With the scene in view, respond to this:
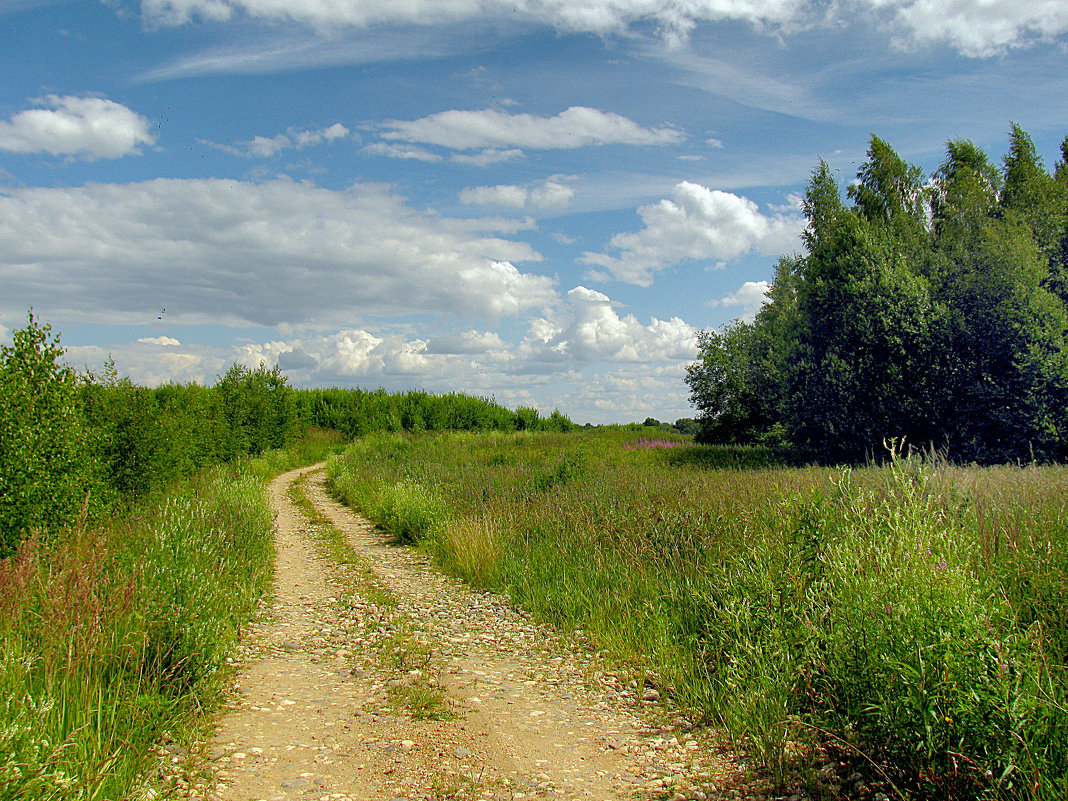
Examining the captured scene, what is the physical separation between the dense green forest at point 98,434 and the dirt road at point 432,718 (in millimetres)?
2194

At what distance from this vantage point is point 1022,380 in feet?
56.3

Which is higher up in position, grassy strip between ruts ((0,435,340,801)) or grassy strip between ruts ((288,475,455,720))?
grassy strip between ruts ((0,435,340,801))

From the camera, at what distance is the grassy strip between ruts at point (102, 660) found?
10.3 feet

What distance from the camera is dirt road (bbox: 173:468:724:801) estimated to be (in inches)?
142

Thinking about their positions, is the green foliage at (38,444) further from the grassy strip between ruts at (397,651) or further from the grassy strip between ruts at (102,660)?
the grassy strip between ruts at (397,651)

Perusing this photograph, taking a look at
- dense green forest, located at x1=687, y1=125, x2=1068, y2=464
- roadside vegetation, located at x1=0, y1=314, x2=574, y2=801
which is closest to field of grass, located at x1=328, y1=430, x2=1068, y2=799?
roadside vegetation, located at x1=0, y1=314, x2=574, y2=801

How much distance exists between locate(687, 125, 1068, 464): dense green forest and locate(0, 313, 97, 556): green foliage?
53.2 feet

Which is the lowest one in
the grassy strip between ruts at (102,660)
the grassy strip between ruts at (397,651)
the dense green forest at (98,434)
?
the grassy strip between ruts at (397,651)

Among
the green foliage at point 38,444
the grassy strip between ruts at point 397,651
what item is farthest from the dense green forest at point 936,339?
the green foliage at point 38,444

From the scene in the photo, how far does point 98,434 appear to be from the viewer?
32.1 feet

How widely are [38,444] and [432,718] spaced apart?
6.71 meters

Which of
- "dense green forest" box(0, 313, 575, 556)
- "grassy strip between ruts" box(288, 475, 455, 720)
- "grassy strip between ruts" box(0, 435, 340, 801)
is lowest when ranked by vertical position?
"grassy strip between ruts" box(288, 475, 455, 720)

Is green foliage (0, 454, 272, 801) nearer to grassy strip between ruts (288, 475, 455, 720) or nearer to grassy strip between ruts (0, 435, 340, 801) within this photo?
grassy strip between ruts (0, 435, 340, 801)

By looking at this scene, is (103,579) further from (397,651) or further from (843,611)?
(843,611)
